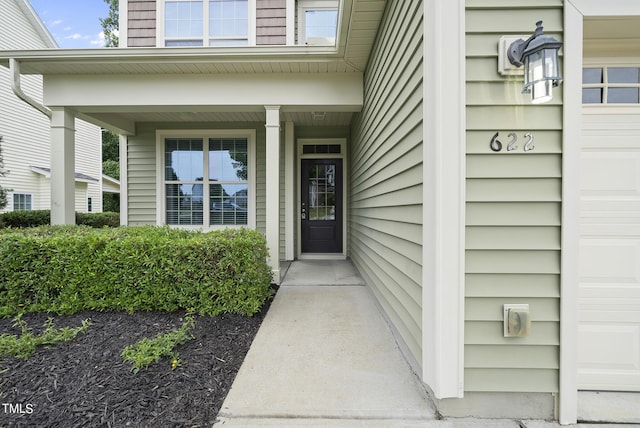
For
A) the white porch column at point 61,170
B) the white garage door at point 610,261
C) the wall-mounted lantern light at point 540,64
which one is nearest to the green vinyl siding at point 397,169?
the wall-mounted lantern light at point 540,64

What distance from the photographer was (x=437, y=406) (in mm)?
1554

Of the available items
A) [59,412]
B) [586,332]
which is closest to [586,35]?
[586,332]

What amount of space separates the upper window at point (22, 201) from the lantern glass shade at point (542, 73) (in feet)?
41.3

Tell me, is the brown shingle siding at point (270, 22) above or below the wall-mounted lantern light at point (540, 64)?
above

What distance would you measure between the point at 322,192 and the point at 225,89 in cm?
256

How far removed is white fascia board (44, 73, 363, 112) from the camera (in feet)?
→ 12.3

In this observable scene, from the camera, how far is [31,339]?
6.74ft

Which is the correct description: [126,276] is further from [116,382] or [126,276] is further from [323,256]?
[323,256]

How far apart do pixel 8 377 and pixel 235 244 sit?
1595 mm

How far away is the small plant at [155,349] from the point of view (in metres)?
1.84

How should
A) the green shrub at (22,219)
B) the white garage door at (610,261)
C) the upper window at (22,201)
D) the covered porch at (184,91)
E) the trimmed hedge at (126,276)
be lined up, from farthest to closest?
the upper window at (22,201) < the green shrub at (22,219) < the covered porch at (184,91) < the trimmed hedge at (126,276) < the white garage door at (610,261)

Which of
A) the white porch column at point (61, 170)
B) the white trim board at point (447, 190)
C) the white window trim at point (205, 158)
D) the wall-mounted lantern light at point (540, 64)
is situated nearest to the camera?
the wall-mounted lantern light at point (540, 64)

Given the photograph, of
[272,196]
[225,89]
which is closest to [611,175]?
[272,196]

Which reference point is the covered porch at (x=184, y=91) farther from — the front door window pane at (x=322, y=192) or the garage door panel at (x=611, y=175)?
the garage door panel at (x=611, y=175)
